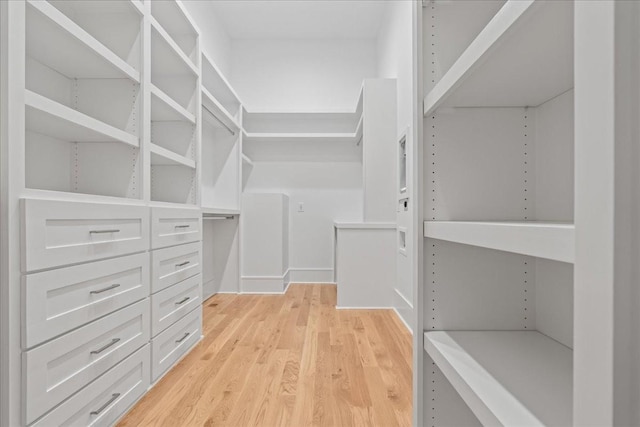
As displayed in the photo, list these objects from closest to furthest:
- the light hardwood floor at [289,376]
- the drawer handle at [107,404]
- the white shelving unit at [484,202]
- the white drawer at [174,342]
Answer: the white shelving unit at [484,202], the drawer handle at [107,404], the light hardwood floor at [289,376], the white drawer at [174,342]

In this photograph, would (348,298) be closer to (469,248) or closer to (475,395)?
(469,248)

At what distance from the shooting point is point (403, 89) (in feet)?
10.1

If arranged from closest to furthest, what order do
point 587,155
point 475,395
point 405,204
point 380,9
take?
point 587,155 → point 475,395 → point 405,204 → point 380,9

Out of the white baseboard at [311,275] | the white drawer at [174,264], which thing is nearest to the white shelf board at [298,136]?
the white baseboard at [311,275]

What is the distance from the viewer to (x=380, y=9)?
13.3ft

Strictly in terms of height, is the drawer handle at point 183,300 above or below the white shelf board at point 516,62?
below

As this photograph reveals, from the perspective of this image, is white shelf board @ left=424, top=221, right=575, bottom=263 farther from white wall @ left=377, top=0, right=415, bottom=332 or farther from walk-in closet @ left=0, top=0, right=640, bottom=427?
white wall @ left=377, top=0, right=415, bottom=332

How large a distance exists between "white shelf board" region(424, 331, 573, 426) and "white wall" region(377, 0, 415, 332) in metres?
1.58

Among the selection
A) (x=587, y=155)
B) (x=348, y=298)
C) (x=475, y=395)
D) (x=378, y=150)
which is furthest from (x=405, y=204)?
(x=587, y=155)

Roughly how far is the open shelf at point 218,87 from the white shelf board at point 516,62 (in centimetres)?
245

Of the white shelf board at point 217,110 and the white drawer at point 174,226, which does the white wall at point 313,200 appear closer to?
the white shelf board at point 217,110

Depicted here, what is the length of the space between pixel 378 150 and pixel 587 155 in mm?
3096

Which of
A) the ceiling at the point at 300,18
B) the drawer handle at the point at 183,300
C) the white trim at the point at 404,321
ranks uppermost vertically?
the ceiling at the point at 300,18

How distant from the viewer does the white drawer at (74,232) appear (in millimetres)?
1062
